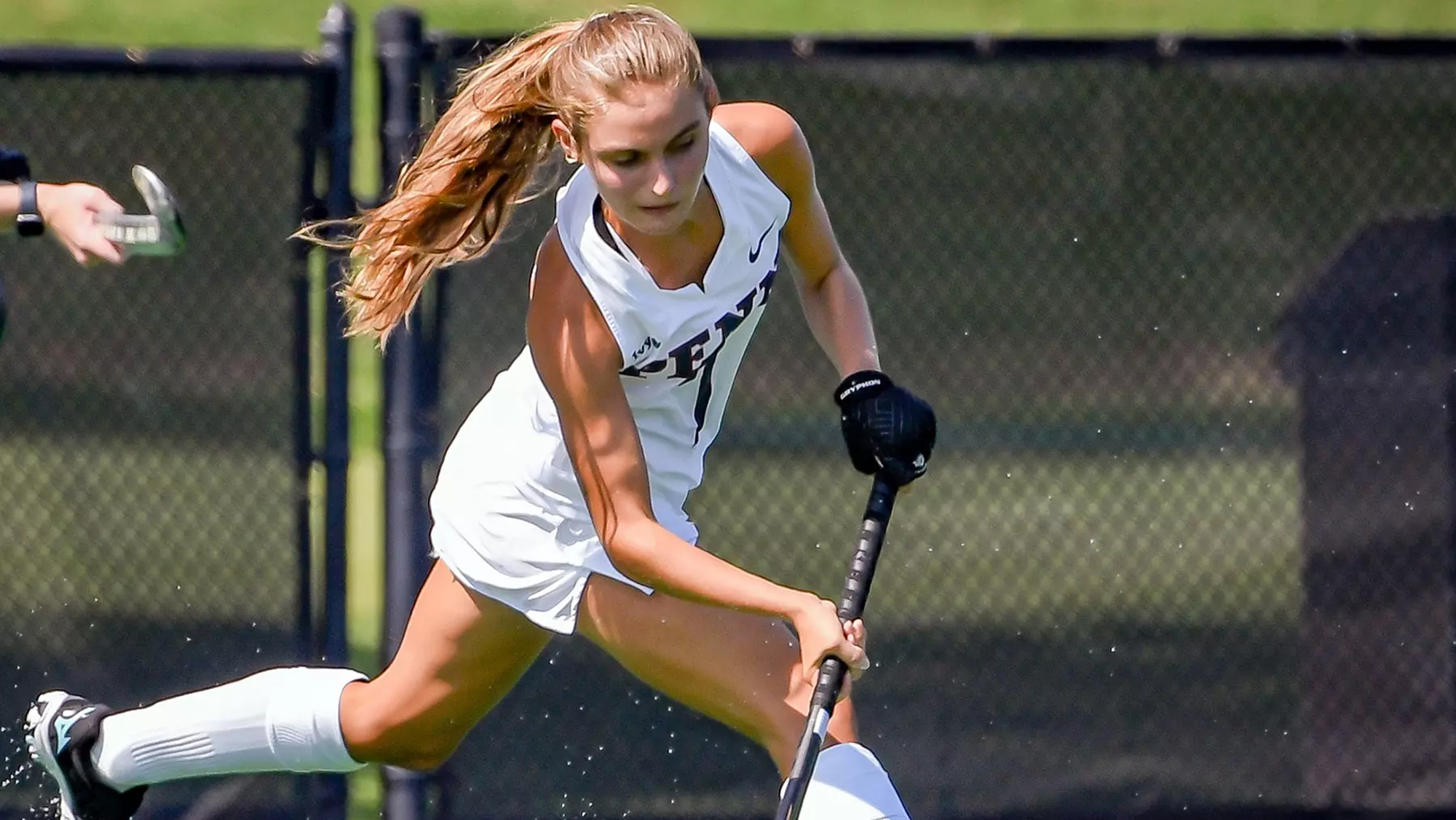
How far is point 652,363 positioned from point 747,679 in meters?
0.48

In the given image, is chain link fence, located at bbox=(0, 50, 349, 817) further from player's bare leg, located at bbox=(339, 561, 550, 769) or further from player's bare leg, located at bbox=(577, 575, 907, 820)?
player's bare leg, located at bbox=(577, 575, 907, 820)

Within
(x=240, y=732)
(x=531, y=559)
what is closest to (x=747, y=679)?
(x=531, y=559)

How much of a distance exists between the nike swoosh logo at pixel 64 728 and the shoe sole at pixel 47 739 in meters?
0.02

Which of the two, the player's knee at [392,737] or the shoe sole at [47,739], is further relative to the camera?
the shoe sole at [47,739]

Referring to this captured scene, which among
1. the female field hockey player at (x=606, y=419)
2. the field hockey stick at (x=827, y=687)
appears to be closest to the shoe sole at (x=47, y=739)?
the female field hockey player at (x=606, y=419)

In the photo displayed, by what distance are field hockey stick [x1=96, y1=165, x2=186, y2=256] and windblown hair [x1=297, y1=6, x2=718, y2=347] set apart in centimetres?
44

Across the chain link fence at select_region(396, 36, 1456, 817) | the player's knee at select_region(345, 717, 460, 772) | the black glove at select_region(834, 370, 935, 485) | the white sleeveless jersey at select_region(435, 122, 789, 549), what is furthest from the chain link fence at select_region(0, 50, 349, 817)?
the black glove at select_region(834, 370, 935, 485)

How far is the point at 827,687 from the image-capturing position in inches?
108

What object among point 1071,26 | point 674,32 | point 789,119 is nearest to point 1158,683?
point 789,119

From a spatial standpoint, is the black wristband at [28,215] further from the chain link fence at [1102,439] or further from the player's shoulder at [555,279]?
the chain link fence at [1102,439]

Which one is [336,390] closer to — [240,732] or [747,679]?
[240,732]

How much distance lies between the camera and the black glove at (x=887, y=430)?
3.03 metres

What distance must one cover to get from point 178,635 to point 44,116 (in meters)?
1.04

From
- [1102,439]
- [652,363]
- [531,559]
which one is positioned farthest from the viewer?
[1102,439]
